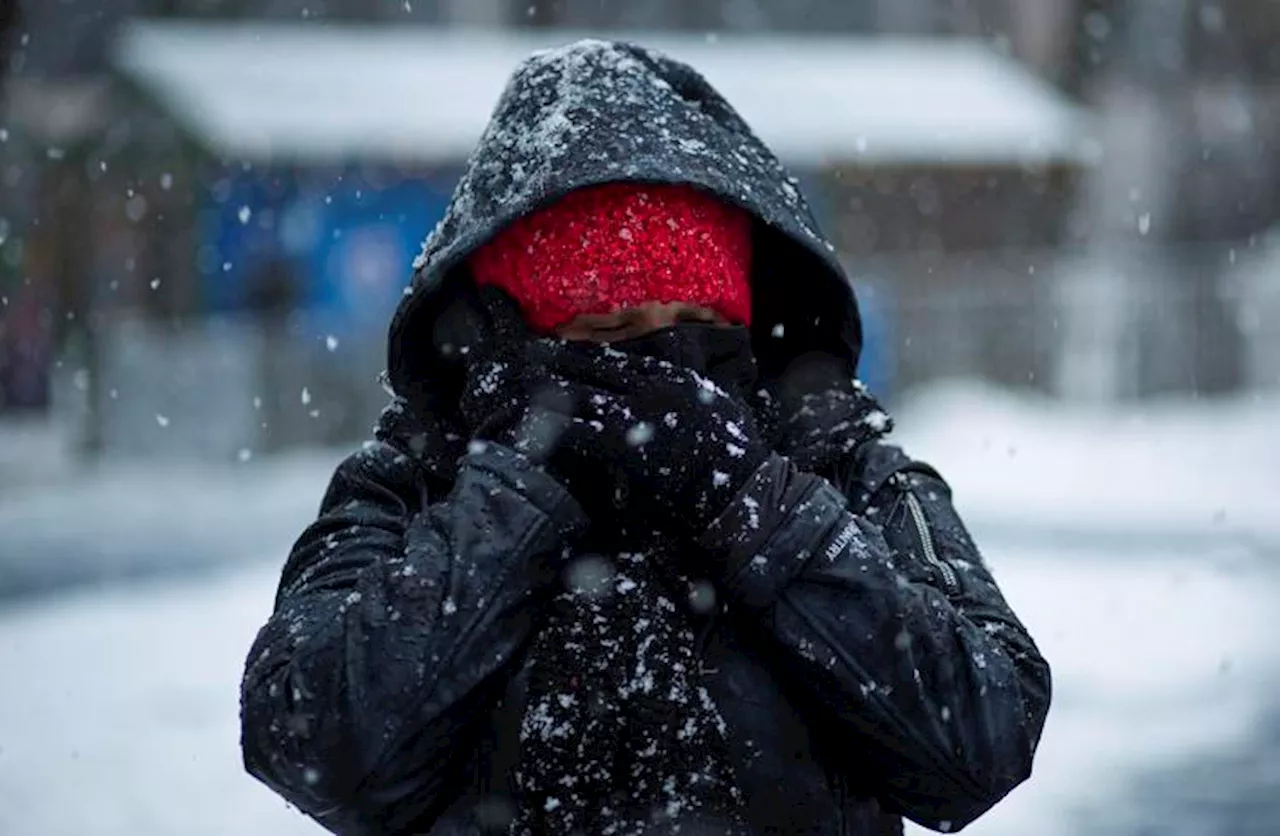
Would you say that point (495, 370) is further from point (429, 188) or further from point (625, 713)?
point (429, 188)

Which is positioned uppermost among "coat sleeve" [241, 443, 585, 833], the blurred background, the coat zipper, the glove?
the blurred background

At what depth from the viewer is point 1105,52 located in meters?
24.7

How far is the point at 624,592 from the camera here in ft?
6.57

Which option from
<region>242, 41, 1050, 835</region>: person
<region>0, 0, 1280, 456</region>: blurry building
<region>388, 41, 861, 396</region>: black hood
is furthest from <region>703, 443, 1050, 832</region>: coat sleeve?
<region>0, 0, 1280, 456</region>: blurry building

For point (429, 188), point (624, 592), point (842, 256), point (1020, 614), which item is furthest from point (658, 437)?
point (842, 256)

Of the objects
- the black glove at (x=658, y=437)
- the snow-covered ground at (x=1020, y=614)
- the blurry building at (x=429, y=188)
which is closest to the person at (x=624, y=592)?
the black glove at (x=658, y=437)

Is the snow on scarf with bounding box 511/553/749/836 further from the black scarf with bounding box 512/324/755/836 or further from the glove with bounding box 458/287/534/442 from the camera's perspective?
the glove with bounding box 458/287/534/442

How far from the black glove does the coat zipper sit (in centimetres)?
23

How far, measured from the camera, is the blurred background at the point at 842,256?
23.0 ft

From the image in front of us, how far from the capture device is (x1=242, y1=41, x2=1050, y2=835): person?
6.34 feet

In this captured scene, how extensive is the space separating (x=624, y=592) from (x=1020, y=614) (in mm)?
6485

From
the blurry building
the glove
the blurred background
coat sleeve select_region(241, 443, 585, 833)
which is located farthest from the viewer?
the blurry building

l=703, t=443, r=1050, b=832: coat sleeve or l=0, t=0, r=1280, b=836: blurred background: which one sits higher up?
l=0, t=0, r=1280, b=836: blurred background

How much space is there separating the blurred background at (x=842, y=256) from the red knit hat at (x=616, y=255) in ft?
11.9
